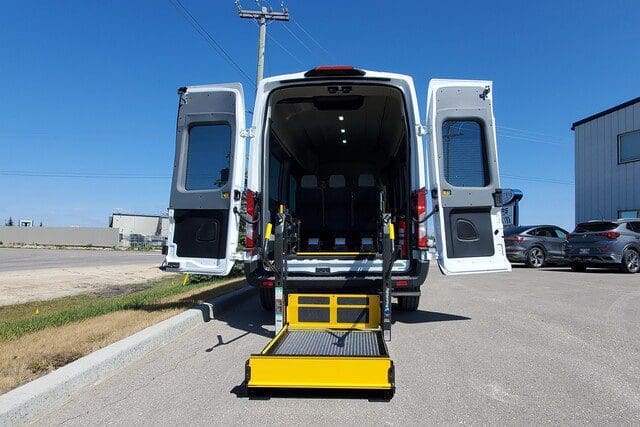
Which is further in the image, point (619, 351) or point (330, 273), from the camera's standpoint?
point (330, 273)

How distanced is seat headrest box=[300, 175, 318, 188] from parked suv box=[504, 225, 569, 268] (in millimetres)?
8467

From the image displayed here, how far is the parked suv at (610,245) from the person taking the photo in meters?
13.9

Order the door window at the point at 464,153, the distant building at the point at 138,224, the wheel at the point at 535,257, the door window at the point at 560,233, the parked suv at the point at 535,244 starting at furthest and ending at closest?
the distant building at the point at 138,224
the door window at the point at 560,233
the wheel at the point at 535,257
the parked suv at the point at 535,244
the door window at the point at 464,153

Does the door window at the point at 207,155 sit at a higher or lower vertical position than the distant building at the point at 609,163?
lower

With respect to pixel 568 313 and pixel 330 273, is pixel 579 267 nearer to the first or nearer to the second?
pixel 568 313

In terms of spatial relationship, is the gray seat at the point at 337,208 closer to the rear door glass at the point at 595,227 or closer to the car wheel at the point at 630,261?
the rear door glass at the point at 595,227

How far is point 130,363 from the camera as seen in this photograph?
482 centimetres

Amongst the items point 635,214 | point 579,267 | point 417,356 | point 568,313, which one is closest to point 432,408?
point 417,356

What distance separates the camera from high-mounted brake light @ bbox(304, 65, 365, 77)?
5812 mm

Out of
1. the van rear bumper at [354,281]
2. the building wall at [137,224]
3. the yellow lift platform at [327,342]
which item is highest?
the building wall at [137,224]

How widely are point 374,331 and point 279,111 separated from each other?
3.86m

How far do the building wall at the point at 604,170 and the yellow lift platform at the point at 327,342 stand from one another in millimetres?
17908

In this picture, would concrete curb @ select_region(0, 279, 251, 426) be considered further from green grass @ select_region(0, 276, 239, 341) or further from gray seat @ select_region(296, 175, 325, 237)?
gray seat @ select_region(296, 175, 325, 237)

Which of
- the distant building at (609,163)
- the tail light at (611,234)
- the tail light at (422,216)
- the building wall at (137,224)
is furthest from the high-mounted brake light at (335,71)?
the building wall at (137,224)
